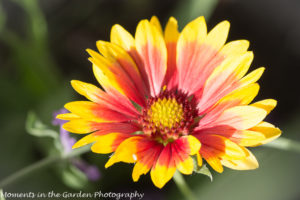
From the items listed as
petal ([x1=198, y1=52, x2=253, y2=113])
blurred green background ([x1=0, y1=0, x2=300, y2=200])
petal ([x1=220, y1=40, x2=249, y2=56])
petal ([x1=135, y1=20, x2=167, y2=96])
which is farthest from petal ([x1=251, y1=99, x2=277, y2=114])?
blurred green background ([x1=0, y1=0, x2=300, y2=200])

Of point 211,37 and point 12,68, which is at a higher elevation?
point 12,68

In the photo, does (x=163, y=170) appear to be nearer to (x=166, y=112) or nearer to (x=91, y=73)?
(x=166, y=112)

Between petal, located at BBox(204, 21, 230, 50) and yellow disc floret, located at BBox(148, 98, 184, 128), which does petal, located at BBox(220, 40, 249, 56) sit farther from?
yellow disc floret, located at BBox(148, 98, 184, 128)

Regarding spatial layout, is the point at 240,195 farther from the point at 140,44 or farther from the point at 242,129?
the point at 140,44

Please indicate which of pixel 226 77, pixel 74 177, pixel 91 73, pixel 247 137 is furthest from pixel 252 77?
pixel 91 73

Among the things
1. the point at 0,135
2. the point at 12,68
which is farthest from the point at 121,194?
the point at 12,68

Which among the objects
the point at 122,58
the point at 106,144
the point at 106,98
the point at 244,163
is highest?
the point at 122,58
